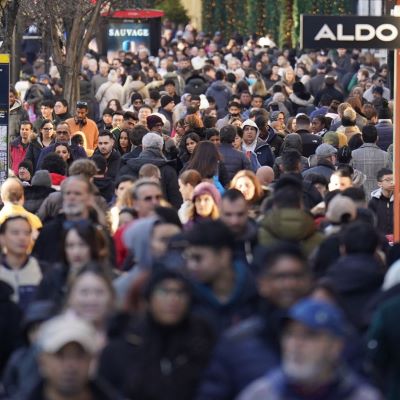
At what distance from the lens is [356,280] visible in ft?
34.8

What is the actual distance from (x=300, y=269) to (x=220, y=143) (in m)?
11.0

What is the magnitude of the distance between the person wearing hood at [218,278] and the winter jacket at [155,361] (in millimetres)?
793

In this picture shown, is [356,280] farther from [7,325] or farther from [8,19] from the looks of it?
[8,19]

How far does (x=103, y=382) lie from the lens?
7922 millimetres

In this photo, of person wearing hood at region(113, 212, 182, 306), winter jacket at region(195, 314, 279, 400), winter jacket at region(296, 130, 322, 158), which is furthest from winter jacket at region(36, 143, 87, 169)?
winter jacket at region(195, 314, 279, 400)

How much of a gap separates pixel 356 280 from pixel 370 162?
9.84 metres

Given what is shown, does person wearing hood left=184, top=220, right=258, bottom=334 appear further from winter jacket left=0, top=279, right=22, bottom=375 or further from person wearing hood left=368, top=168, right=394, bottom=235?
person wearing hood left=368, top=168, right=394, bottom=235

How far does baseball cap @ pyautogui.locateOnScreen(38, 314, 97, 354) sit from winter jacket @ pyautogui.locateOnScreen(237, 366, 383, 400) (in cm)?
70

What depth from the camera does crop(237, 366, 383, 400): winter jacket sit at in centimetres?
736

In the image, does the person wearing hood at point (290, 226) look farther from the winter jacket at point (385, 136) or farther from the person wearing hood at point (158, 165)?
the winter jacket at point (385, 136)

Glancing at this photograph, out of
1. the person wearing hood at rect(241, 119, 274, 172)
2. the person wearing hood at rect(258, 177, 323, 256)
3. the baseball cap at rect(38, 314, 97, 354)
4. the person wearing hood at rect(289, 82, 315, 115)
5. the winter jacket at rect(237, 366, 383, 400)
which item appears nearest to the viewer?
the winter jacket at rect(237, 366, 383, 400)

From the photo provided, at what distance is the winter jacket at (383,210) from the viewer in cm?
1771

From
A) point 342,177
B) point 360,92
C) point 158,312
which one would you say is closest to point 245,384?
point 158,312

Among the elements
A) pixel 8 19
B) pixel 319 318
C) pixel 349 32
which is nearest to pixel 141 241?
pixel 349 32
